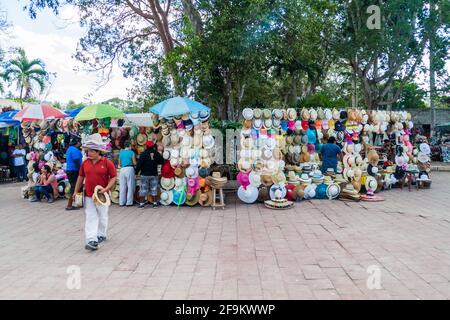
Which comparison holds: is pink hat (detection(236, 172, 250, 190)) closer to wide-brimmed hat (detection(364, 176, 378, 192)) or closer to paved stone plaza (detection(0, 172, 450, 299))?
paved stone plaza (detection(0, 172, 450, 299))

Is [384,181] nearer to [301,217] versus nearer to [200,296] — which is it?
[301,217]

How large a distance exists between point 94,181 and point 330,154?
6437 millimetres

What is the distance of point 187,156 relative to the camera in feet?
30.2

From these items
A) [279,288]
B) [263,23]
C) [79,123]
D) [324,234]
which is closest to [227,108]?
[263,23]

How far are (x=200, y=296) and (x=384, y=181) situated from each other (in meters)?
8.99

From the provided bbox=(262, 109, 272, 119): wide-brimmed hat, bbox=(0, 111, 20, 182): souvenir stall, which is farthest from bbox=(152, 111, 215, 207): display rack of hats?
bbox=(0, 111, 20, 182): souvenir stall

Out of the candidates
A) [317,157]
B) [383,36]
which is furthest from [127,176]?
[383,36]

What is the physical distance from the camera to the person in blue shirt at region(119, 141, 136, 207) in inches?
366

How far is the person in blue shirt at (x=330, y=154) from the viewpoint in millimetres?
10047

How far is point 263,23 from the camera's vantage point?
10547 mm

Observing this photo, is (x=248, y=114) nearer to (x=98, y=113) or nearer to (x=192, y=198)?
(x=192, y=198)

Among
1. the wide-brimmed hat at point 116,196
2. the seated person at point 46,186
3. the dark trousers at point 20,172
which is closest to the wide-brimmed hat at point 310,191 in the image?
the wide-brimmed hat at point 116,196

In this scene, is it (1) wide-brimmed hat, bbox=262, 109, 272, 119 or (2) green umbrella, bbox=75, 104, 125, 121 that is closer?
(2) green umbrella, bbox=75, 104, 125, 121
